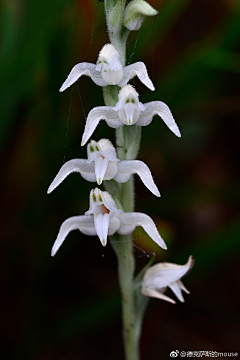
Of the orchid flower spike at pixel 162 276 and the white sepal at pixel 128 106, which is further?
the orchid flower spike at pixel 162 276

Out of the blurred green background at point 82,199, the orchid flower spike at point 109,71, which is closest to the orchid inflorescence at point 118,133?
the orchid flower spike at point 109,71

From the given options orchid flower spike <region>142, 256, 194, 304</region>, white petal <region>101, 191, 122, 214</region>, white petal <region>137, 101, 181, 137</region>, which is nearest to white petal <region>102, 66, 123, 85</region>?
white petal <region>137, 101, 181, 137</region>

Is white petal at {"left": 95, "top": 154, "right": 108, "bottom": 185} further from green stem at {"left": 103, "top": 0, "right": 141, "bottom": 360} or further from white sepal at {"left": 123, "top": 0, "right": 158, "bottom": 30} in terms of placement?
white sepal at {"left": 123, "top": 0, "right": 158, "bottom": 30}

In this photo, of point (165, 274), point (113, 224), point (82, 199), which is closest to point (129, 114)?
point (113, 224)

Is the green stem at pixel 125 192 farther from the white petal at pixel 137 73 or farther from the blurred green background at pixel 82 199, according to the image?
the blurred green background at pixel 82 199

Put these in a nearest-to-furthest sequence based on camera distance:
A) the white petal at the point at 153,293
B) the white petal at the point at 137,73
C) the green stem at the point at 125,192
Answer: the white petal at the point at 137,73, the green stem at the point at 125,192, the white petal at the point at 153,293

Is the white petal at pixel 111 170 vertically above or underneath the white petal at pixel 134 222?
above

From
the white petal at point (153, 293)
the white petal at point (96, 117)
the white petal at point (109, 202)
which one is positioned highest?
the white petal at point (96, 117)

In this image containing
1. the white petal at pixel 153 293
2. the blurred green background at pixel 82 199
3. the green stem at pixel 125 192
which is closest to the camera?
the green stem at pixel 125 192
